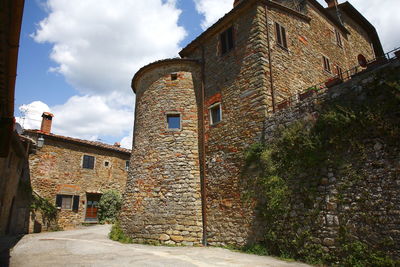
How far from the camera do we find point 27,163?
1623 cm

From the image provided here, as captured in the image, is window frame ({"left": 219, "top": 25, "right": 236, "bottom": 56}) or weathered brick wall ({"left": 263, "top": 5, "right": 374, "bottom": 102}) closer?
weathered brick wall ({"left": 263, "top": 5, "right": 374, "bottom": 102})

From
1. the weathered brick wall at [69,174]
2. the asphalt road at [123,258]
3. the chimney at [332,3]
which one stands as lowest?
the asphalt road at [123,258]

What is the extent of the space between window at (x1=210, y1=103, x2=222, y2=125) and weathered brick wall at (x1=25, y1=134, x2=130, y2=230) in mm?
11827

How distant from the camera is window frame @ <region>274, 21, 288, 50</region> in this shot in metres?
11.2

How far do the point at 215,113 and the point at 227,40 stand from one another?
3.37 meters

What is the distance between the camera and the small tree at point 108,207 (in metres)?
18.8

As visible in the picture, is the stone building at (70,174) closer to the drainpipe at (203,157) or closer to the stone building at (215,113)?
the stone building at (215,113)

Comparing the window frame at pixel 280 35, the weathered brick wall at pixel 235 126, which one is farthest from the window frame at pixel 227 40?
the window frame at pixel 280 35

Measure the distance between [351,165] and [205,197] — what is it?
577 cm

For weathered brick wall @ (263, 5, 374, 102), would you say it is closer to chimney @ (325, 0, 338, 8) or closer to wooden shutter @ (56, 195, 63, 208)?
chimney @ (325, 0, 338, 8)

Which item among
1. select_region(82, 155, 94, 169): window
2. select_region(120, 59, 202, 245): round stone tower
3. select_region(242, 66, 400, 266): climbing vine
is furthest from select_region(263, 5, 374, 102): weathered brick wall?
select_region(82, 155, 94, 169): window

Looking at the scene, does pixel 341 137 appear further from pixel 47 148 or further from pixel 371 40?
pixel 47 148

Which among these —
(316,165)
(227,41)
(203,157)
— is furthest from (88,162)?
(316,165)

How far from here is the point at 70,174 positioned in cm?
1820
